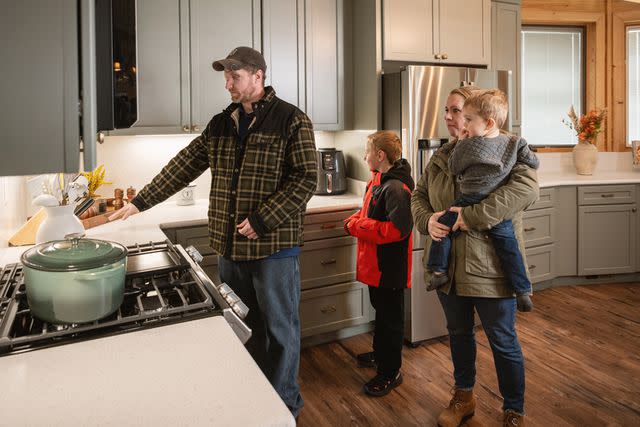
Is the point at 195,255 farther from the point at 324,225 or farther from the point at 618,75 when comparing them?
the point at 618,75

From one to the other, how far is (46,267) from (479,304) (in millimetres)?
1551

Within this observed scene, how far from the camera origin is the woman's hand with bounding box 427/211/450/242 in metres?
2.09

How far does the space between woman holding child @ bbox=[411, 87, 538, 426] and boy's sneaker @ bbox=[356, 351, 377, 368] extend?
0.65m

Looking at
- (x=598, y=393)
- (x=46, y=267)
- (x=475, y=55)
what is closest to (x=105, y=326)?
(x=46, y=267)

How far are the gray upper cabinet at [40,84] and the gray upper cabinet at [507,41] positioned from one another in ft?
12.2

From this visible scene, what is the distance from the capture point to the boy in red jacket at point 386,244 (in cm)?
246

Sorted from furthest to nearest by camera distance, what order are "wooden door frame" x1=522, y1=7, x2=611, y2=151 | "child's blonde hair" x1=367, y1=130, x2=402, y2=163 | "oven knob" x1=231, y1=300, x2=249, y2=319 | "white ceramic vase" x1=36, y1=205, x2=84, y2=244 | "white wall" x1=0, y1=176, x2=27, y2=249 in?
"wooden door frame" x1=522, y1=7, x2=611, y2=151 → "child's blonde hair" x1=367, y1=130, x2=402, y2=163 → "white wall" x1=0, y1=176, x2=27, y2=249 → "white ceramic vase" x1=36, y1=205, x2=84, y2=244 → "oven knob" x1=231, y1=300, x2=249, y2=319

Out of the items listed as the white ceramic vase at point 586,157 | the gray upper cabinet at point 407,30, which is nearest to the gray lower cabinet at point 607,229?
the white ceramic vase at point 586,157

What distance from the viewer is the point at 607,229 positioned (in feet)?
14.2

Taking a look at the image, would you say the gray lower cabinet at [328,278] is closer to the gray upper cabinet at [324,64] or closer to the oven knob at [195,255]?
the gray upper cabinet at [324,64]

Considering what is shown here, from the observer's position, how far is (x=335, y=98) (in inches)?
136

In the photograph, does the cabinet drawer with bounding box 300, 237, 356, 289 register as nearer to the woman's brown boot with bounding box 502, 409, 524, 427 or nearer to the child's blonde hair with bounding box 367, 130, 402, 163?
the child's blonde hair with bounding box 367, 130, 402, 163

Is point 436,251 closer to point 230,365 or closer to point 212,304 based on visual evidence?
point 212,304

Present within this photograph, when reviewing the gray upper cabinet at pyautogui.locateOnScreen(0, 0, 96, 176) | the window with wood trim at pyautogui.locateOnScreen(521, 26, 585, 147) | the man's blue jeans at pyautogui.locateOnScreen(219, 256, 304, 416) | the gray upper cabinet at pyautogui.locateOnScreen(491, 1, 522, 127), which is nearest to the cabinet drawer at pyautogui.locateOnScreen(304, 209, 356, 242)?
the man's blue jeans at pyautogui.locateOnScreen(219, 256, 304, 416)
